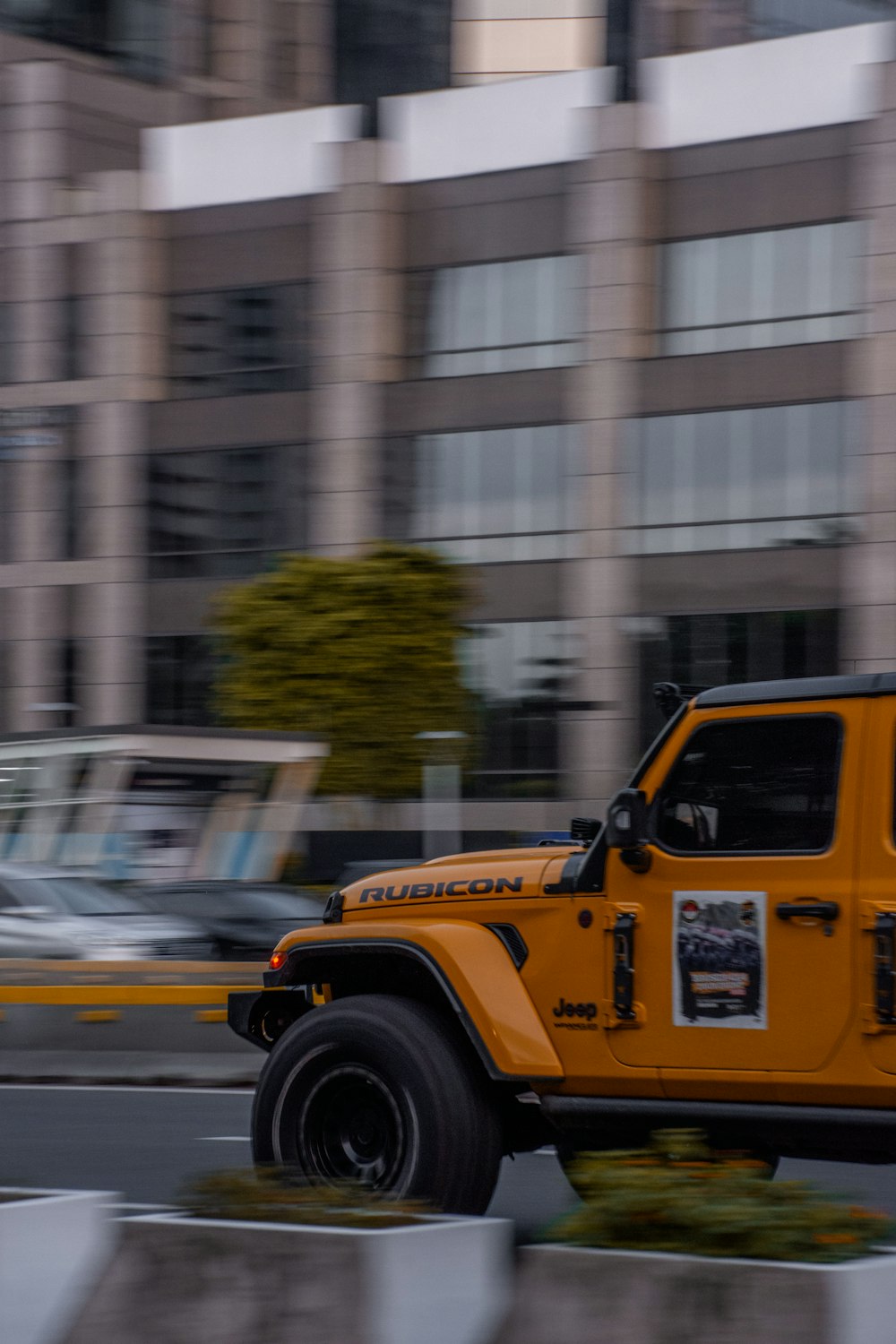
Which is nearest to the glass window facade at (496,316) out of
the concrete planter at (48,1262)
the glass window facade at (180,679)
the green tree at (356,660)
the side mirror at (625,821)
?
the green tree at (356,660)

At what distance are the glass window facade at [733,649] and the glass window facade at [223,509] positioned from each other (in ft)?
29.1

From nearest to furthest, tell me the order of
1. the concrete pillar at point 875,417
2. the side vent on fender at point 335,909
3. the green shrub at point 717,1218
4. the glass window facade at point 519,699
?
1. the green shrub at point 717,1218
2. the side vent on fender at point 335,909
3. the concrete pillar at point 875,417
4. the glass window facade at point 519,699

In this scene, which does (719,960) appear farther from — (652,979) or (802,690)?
(802,690)

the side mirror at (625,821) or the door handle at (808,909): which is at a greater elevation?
the side mirror at (625,821)

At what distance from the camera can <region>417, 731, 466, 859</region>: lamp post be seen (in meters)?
40.2

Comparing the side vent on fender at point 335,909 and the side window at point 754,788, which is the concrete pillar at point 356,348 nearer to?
the side vent on fender at point 335,909

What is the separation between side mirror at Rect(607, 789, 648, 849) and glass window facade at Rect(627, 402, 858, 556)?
34.6m

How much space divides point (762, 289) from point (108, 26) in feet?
68.2

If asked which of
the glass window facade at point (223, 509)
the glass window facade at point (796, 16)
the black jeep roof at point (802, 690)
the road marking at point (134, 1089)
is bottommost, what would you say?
the road marking at point (134, 1089)

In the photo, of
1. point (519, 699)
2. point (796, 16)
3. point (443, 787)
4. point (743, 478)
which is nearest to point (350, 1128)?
point (443, 787)

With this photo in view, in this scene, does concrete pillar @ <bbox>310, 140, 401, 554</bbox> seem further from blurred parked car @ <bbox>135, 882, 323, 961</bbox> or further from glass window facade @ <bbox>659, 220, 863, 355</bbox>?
blurred parked car @ <bbox>135, 882, 323, 961</bbox>

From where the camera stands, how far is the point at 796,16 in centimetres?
4481

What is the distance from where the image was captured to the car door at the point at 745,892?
21.7 feet

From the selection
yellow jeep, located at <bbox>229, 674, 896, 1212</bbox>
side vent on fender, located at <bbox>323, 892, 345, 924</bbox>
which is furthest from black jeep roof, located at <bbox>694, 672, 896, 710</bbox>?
side vent on fender, located at <bbox>323, 892, 345, 924</bbox>
